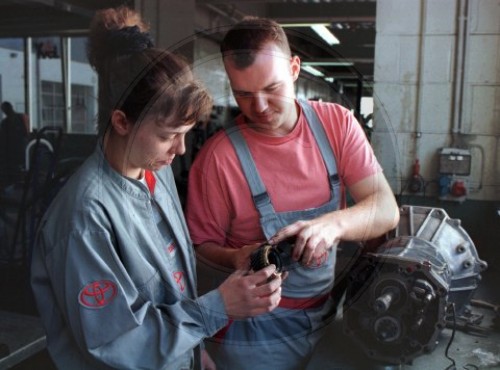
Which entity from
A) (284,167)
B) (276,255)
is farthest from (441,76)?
(276,255)

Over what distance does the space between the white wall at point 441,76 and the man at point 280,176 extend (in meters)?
0.18

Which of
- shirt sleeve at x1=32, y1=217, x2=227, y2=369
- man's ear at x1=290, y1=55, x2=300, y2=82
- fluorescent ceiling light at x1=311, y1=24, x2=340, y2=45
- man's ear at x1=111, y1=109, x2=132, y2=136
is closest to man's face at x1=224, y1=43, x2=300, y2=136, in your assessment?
man's ear at x1=290, y1=55, x2=300, y2=82

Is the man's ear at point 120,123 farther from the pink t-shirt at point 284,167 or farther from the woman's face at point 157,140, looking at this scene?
the pink t-shirt at point 284,167

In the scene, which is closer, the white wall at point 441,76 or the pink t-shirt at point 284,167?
the pink t-shirt at point 284,167

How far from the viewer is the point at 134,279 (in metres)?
1.11

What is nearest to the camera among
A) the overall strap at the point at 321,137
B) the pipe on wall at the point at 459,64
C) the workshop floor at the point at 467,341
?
the overall strap at the point at 321,137

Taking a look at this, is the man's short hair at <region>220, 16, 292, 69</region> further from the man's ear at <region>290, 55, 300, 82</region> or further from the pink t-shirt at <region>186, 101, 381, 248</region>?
the pink t-shirt at <region>186, 101, 381, 248</region>

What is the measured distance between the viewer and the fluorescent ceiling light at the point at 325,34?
3.87ft

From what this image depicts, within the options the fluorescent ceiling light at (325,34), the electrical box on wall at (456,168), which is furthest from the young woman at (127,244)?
the electrical box on wall at (456,168)

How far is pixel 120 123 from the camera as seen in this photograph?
1104mm

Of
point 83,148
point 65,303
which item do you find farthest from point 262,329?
point 83,148

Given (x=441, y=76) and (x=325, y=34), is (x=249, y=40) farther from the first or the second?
(x=441, y=76)

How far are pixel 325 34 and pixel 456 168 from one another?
1.56 ft

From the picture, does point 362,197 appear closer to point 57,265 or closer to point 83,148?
point 57,265
